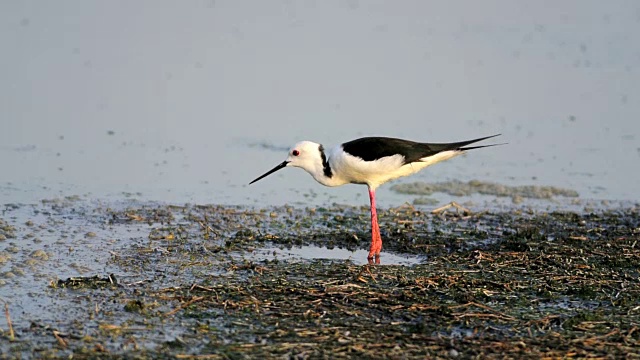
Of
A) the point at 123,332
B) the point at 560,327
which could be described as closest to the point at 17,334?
the point at 123,332

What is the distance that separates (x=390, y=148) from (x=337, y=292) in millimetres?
2370

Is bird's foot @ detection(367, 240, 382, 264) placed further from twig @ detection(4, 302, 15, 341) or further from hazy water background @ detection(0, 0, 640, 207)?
twig @ detection(4, 302, 15, 341)

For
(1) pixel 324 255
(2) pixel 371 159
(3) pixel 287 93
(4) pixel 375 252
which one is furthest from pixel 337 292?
(3) pixel 287 93

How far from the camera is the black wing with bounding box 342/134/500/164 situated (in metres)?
8.32

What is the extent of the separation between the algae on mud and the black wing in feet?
2.06

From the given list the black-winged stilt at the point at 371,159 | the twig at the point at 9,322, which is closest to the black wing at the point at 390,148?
the black-winged stilt at the point at 371,159

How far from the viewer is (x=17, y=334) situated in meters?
5.38

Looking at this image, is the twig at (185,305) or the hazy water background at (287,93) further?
the hazy water background at (287,93)

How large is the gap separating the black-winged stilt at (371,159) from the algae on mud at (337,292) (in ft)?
1.28

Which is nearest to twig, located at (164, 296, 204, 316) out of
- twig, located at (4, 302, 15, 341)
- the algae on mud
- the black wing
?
the algae on mud

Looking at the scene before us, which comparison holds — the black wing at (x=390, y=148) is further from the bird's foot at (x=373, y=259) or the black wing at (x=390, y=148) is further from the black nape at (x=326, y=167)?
the bird's foot at (x=373, y=259)

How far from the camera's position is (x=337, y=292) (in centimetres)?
625

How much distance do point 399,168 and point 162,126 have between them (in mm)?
4071

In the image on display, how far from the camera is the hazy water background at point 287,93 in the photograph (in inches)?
410
